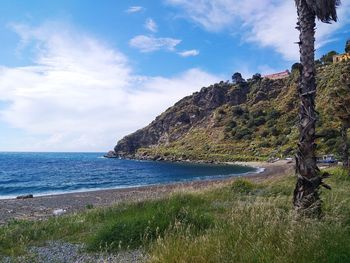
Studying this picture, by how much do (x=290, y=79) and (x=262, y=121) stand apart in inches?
1105

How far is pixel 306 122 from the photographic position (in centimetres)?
849

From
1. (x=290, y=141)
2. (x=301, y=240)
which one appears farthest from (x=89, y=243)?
(x=290, y=141)

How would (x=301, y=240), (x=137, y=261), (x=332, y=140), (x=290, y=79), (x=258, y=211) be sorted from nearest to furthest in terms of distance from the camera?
(x=301, y=240), (x=137, y=261), (x=258, y=211), (x=332, y=140), (x=290, y=79)

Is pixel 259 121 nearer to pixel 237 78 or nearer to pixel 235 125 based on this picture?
pixel 235 125

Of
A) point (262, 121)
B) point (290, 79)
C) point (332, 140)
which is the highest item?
point (290, 79)

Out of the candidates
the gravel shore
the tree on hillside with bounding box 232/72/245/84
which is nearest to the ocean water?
the gravel shore

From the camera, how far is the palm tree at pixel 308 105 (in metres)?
8.20

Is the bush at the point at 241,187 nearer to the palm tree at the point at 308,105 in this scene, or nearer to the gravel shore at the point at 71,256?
the palm tree at the point at 308,105

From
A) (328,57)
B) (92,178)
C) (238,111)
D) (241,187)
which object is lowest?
(92,178)

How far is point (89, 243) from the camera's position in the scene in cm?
845

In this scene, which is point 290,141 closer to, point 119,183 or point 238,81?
point 119,183

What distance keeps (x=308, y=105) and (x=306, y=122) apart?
39 centimetres

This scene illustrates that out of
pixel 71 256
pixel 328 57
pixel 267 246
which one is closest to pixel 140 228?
pixel 71 256

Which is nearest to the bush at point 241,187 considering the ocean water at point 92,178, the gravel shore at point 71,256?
the gravel shore at point 71,256
